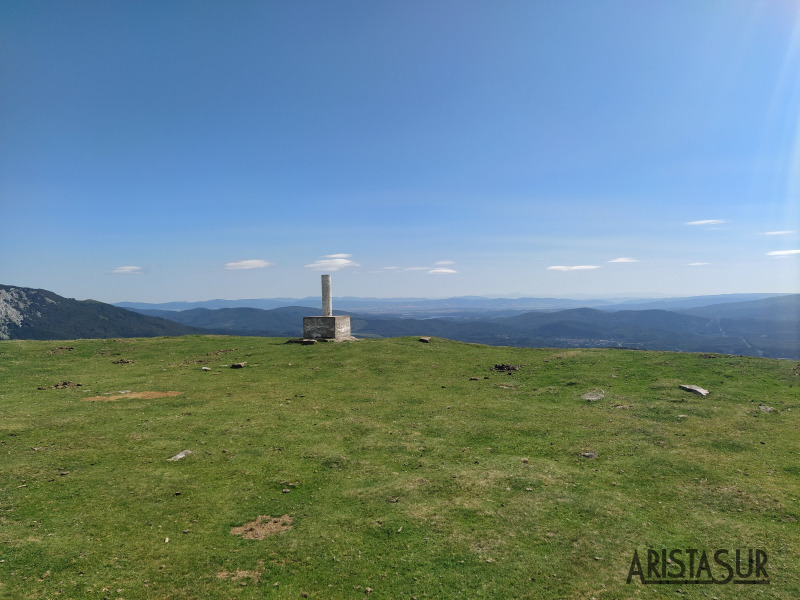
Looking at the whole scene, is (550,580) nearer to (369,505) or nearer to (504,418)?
(369,505)

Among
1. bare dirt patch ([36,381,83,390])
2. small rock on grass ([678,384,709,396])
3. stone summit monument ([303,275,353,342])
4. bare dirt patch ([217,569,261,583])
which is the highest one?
stone summit monument ([303,275,353,342])

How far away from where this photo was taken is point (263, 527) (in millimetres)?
10680

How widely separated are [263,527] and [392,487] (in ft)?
13.3

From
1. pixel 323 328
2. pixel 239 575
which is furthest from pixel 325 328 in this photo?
pixel 239 575

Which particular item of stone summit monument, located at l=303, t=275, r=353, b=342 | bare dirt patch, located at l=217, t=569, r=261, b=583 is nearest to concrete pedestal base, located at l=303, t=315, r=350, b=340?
stone summit monument, located at l=303, t=275, r=353, b=342

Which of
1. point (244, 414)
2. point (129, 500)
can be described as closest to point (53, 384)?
point (244, 414)

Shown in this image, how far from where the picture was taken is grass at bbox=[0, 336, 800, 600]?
28.7 ft

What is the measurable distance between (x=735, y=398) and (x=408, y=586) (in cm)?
2355

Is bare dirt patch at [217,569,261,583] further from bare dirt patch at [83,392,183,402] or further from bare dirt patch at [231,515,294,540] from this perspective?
bare dirt patch at [83,392,183,402]

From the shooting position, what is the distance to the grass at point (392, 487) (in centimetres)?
876

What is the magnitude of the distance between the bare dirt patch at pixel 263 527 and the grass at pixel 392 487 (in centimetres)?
19

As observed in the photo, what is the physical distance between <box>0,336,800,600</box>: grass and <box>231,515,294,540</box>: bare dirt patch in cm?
19

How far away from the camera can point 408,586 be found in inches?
334

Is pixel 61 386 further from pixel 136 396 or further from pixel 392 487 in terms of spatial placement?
pixel 392 487
